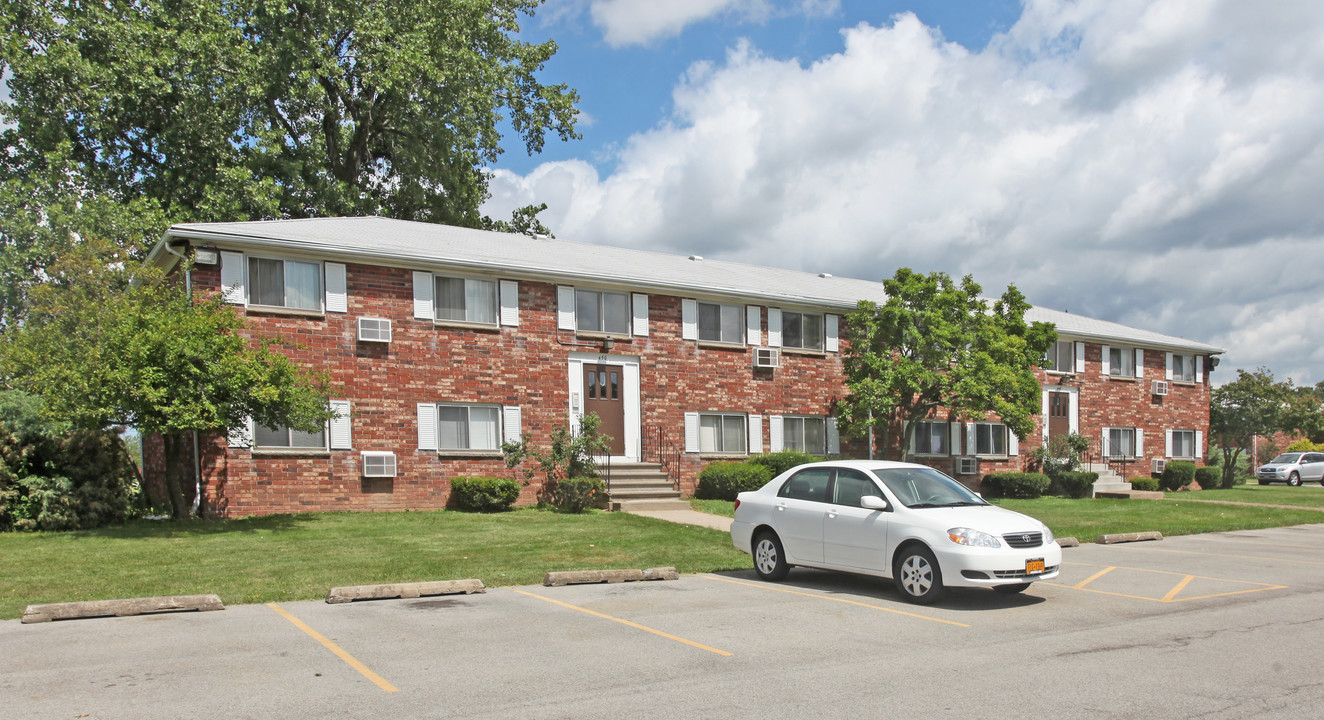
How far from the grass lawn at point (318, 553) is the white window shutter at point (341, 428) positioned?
150 cm

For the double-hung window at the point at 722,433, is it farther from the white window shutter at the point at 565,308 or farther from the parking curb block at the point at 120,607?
the parking curb block at the point at 120,607

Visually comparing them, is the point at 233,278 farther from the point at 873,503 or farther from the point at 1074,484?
the point at 1074,484


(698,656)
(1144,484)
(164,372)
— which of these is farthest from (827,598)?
(1144,484)

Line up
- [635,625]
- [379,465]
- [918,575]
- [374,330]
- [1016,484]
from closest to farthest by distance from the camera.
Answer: [635,625], [918,575], [379,465], [374,330], [1016,484]

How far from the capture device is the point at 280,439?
733 inches

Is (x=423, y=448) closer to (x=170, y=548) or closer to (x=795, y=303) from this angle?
(x=170, y=548)

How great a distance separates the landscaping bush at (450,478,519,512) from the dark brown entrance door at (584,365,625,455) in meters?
3.00

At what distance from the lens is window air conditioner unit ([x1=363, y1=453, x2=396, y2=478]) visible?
19141 mm

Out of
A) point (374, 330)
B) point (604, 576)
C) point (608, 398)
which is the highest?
point (374, 330)

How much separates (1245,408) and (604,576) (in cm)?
3677

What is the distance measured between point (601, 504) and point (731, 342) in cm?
606

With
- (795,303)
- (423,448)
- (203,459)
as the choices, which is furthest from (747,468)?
(203,459)

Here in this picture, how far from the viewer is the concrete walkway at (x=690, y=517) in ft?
58.3

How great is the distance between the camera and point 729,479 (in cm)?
2223
